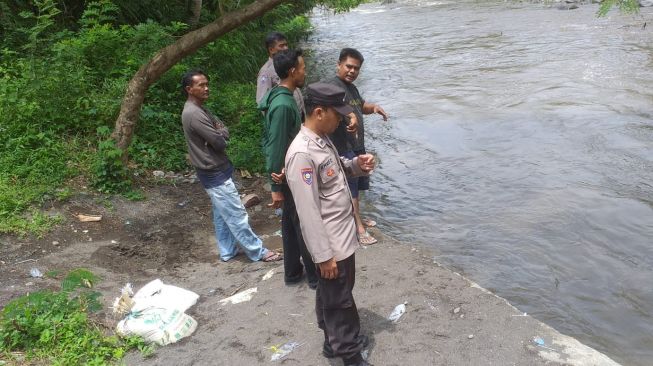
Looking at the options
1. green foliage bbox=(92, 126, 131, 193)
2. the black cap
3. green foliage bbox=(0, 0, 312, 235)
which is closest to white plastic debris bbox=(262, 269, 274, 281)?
the black cap

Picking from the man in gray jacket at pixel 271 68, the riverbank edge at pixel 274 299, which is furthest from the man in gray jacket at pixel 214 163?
the man in gray jacket at pixel 271 68

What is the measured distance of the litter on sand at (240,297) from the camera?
174 inches

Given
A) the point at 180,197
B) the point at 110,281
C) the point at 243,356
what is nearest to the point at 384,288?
the point at 243,356

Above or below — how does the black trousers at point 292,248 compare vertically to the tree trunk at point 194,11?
below

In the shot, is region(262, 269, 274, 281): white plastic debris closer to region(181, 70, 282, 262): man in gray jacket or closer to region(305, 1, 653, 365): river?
region(181, 70, 282, 262): man in gray jacket

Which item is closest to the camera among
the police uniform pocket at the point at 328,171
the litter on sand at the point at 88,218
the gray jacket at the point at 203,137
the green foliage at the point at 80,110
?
the police uniform pocket at the point at 328,171

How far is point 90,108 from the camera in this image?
7.43 meters

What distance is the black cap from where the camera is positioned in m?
2.94

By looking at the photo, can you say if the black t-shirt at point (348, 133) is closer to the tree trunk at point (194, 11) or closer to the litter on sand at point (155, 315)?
the litter on sand at point (155, 315)

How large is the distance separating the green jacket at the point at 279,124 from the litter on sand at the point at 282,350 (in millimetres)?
1169

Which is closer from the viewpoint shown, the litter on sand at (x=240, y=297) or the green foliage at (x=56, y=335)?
the green foliage at (x=56, y=335)

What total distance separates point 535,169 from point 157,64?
18.3ft

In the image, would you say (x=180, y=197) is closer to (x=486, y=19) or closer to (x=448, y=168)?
(x=448, y=168)

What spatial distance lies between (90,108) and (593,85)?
34.2 ft
